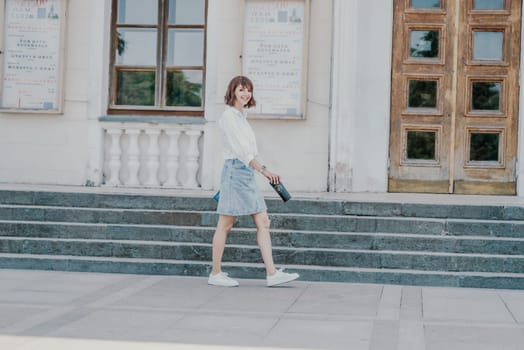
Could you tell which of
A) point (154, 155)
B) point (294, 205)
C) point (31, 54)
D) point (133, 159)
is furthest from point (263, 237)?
point (31, 54)

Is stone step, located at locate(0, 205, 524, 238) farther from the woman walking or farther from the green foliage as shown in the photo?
the green foliage

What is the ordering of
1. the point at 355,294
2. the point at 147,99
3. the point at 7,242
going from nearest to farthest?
the point at 355,294, the point at 7,242, the point at 147,99

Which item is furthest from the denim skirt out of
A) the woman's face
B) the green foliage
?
the green foliage

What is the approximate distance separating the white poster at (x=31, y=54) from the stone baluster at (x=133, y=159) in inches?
43.2

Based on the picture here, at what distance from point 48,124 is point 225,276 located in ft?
14.9

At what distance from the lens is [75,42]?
11852mm

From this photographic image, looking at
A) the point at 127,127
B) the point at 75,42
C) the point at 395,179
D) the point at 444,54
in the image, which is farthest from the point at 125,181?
the point at 444,54

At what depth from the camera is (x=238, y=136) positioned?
798 cm

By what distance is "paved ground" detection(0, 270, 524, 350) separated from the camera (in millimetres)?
5859

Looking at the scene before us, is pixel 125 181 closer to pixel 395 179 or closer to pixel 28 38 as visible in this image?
pixel 28 38

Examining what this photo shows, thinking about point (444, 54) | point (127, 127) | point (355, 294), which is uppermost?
point (444, 54)

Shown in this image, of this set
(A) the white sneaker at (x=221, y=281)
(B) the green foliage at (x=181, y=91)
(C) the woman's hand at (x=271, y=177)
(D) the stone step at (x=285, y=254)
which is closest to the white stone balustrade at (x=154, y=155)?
(B) the green foliage at (x=181, y=91)

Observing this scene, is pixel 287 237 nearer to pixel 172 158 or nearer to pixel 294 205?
pixel 294 205

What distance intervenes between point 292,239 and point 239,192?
1.34m
